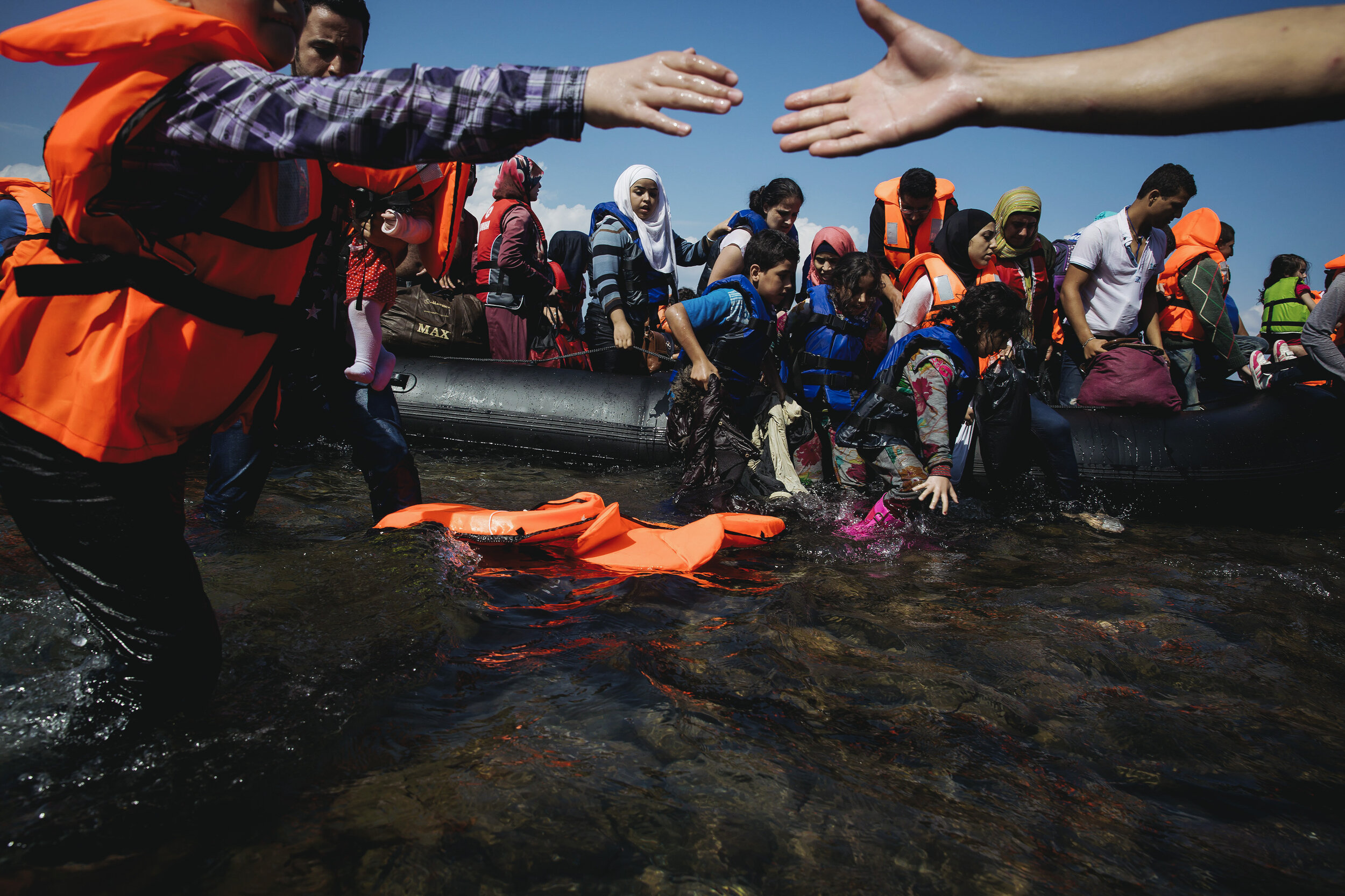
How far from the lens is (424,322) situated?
271 inches

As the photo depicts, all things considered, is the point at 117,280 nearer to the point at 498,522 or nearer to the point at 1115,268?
the point at 498,522

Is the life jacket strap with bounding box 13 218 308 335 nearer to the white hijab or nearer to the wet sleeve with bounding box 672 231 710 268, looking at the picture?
the white hijab

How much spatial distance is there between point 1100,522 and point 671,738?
13.1 feet

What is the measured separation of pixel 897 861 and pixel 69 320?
194 centimetres

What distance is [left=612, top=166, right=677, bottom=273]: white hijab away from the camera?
629 cm

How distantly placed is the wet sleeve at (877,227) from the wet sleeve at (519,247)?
10.0 ft

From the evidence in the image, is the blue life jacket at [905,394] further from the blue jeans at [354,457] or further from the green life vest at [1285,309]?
the green life vest at [1285,309]

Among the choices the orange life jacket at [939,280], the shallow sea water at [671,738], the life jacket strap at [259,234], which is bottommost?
the shallow sea water at [671,738]

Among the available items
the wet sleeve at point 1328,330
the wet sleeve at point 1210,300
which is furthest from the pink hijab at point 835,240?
the wet sleeve at point 1328,330

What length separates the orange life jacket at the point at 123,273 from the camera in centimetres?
135

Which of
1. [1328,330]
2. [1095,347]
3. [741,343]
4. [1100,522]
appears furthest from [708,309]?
[1328,330]

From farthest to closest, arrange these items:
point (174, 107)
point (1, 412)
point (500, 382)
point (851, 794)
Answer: point (500, 382) → point (851, 794) → point (1, 412) → point (174, 107)

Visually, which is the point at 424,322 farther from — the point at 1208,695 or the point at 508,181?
the point at 1208,695

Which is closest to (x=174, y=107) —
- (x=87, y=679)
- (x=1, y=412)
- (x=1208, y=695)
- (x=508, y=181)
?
(x=1, y=412)
